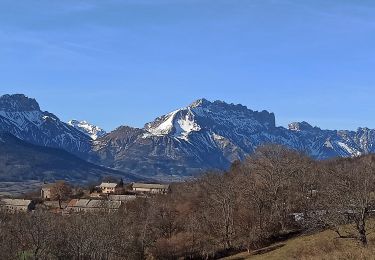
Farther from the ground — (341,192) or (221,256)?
(341,192)

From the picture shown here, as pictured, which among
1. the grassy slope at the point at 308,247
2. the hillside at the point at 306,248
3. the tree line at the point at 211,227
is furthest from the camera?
the tree line at the point at 211,227

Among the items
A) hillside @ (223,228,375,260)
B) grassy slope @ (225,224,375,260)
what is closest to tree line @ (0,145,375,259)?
hillside @ (223,228,375,260)

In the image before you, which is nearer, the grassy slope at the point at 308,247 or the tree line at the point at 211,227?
the grassy slope at the point at 308,247

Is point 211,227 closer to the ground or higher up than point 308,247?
higher up

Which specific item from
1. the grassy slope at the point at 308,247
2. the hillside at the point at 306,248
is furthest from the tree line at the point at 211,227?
the grassy slope at the point at 308,247

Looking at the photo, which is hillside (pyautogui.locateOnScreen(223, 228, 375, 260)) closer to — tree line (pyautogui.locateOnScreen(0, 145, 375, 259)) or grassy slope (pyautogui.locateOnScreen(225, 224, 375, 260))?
grassy slope (pyautogui.locateOnScreen(225, 224, 375, 260))

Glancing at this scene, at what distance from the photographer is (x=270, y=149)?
101m

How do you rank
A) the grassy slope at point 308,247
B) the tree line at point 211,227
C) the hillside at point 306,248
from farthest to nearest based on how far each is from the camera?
the tree line at point 211,227 → the hillside at point 306,248 → the grassy slope at point 308,247

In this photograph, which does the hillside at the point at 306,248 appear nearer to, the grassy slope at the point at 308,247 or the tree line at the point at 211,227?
the grassy slope at the point at 308,247

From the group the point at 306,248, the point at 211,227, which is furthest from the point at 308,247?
the point at 211,227

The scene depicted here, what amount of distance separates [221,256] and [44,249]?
87.3 feet

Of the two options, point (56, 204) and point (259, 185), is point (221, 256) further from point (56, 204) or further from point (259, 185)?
point (56, 204)

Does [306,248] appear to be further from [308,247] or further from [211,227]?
[211,227]

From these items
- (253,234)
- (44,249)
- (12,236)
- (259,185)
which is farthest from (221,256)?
(12,236)
